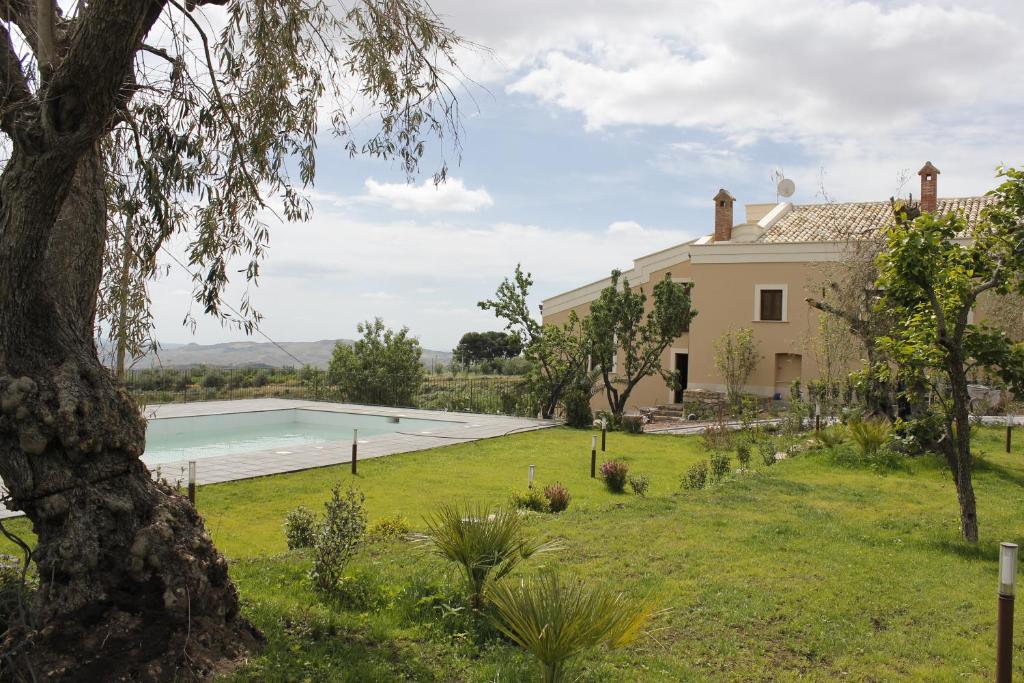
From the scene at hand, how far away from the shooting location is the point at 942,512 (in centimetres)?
928

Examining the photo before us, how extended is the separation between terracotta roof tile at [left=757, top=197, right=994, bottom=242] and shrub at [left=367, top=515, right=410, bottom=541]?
21126mm

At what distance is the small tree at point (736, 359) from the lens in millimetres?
24469

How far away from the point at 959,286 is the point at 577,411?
42.0 feet

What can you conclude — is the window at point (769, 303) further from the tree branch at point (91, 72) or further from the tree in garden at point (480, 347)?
the tree in garden at point (480, 347)

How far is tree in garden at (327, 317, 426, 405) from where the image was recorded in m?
24.7

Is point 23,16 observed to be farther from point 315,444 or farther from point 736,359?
point 736,359

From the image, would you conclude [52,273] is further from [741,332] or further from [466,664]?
[741,332]

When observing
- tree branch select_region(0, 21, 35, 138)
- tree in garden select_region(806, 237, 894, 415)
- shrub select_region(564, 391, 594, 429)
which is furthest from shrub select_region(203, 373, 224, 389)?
tree branch select_region(0, 21, 35, 138)

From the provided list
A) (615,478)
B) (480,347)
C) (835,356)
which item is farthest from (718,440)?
(480,347)

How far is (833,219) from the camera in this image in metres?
27.8

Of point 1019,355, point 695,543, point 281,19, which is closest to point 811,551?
point 695,543

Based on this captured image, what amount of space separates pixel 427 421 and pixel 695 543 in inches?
553

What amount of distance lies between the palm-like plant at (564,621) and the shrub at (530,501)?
5.53 m

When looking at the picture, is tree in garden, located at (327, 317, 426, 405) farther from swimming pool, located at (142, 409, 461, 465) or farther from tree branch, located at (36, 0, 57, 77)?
tree branch, located at (36, 0, 57, 77)
